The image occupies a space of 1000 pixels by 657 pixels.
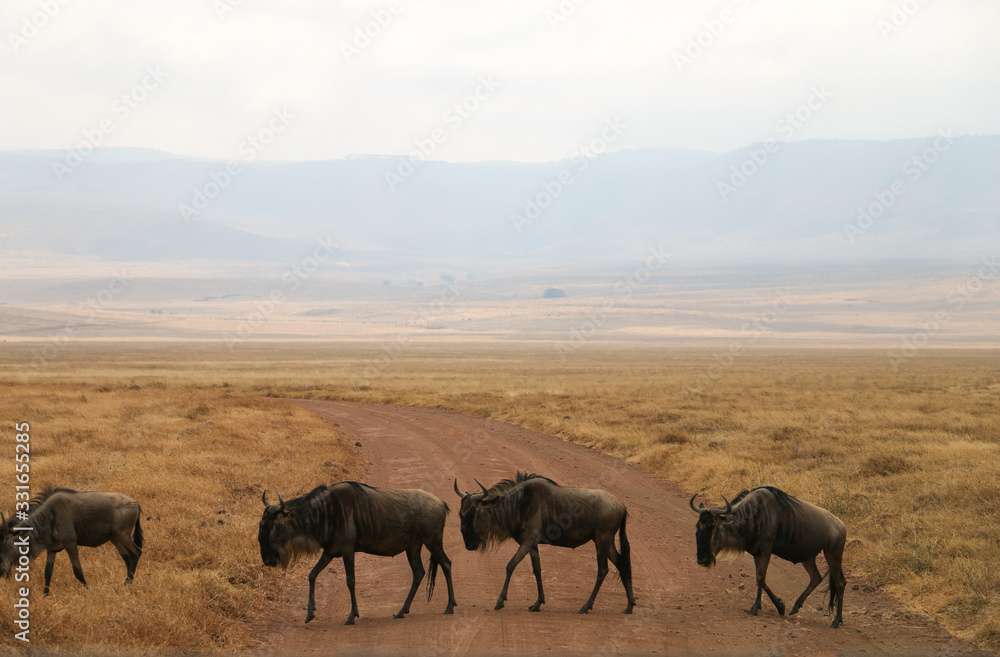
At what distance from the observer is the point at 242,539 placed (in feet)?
41.0

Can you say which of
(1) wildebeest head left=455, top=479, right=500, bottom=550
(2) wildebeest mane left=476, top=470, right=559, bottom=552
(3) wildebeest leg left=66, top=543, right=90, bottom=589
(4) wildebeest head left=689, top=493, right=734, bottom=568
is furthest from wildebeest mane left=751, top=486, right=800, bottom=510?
(3) wildebeest leg left=66, top=543, right=90, bottom=589

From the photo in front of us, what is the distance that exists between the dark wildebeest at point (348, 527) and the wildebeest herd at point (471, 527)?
0.5 inches

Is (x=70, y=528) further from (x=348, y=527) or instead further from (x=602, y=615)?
(x=602, y=615)

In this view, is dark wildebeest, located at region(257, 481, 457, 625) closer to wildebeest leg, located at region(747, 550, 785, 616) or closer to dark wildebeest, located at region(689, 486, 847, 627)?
dark wildebeest, located at region(689, 486, 847, 627)

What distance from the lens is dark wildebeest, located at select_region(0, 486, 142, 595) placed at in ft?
30.6

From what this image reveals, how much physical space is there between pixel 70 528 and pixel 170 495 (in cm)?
572

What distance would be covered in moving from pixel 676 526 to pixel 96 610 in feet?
33.3

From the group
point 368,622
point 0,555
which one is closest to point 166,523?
point 0,555

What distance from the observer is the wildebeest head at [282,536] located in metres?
9.60

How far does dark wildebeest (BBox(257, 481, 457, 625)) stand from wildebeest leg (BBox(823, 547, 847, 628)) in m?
4.65

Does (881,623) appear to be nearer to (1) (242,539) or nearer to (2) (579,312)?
(1) (242,539)

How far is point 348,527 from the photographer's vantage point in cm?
978

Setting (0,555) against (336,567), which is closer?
(0,555)

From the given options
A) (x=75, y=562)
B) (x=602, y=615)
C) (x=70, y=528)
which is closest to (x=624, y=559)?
(x=602, y=615)
